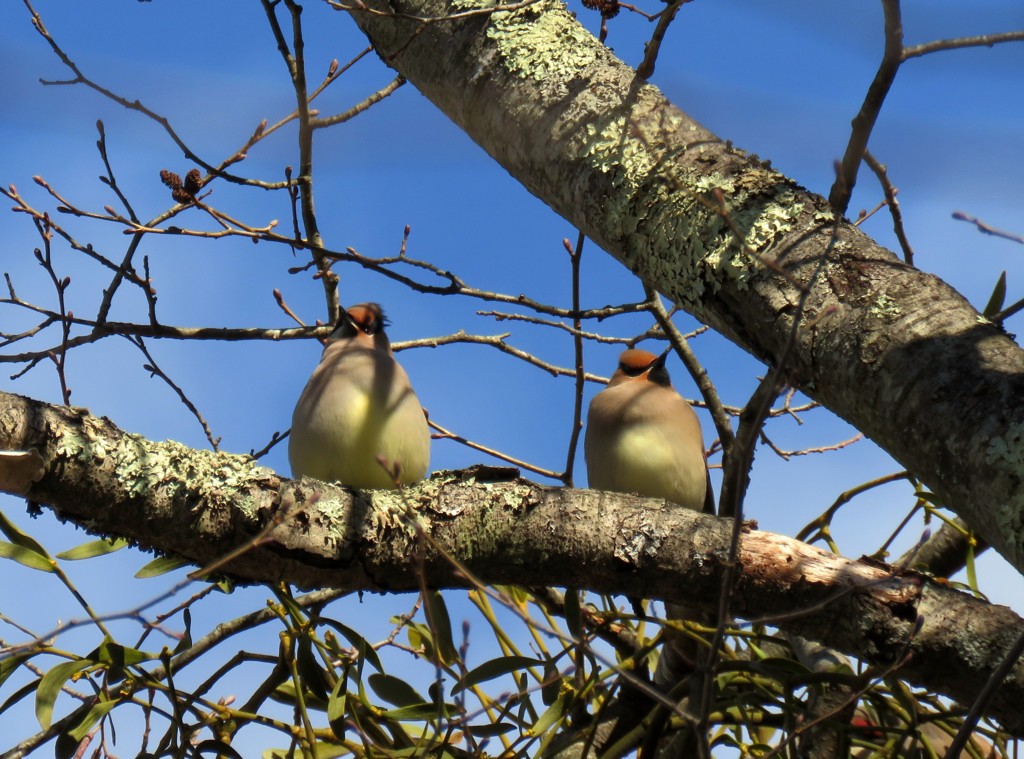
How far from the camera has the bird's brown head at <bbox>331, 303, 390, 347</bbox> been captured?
443 cm

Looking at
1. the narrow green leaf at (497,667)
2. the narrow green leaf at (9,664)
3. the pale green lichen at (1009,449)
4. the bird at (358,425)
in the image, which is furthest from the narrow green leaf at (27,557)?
the pale green lichen at (1009,449)

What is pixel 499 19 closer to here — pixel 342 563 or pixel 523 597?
pixel 342 563

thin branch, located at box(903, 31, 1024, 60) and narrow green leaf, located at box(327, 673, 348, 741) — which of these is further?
narrow green leaf, located at box(327, 673, 348, 741)

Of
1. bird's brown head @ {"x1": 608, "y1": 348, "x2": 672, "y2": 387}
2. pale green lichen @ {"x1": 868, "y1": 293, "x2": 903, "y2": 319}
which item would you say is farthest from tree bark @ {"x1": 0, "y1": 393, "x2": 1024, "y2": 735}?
bird's brown head @ {"x1": 608, "y1": 348, "x2": 672, "y2": 387}

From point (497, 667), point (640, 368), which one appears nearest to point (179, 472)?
point (497, 667)

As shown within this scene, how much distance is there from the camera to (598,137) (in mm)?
2656

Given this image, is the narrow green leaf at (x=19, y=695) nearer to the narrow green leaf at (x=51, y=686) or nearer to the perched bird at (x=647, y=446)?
the narrow green leaf at (x=51, y=686)

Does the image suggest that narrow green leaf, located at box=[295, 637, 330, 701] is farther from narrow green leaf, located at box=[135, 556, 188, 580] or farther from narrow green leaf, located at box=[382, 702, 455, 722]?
narrow green leaf, located at box=[135, 556, 188, 580]

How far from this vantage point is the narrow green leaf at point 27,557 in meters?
2.70

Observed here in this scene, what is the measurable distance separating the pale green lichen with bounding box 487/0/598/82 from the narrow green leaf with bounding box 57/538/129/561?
1.53 metres

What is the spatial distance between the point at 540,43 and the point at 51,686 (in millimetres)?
1931

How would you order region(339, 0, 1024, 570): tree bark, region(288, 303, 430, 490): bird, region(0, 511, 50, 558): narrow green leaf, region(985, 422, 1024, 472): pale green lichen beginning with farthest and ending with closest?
1. region(288, 303, 430, 490): bird
2. region(0, 511, 50, 558): narrow green leaf
3. region(339, 0, 1024, 570): tree bark
4. region(985, 422, 1024, 472): pale green lichen

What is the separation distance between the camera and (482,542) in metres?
2.46

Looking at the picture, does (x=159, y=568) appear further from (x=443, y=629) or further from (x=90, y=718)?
(x=443, y=629)
